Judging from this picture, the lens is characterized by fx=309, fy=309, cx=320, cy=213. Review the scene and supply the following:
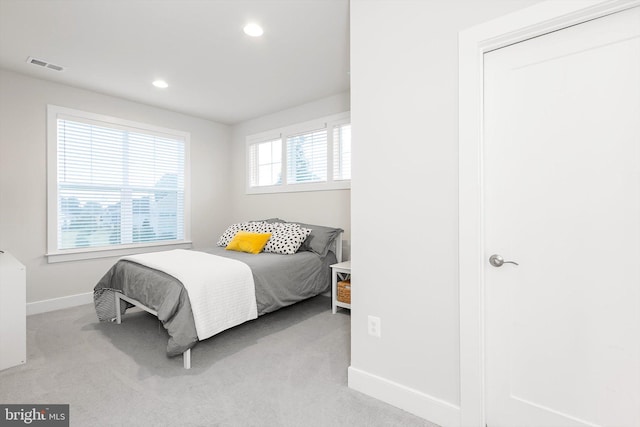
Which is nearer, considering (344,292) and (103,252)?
(344,292)

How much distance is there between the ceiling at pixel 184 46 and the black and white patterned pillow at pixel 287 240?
168 centimetres

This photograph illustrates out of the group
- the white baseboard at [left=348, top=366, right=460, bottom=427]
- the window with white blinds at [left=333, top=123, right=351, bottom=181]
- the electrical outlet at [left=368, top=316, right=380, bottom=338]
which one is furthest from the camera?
the window with white blinds at [left=333, top=123, right=351, bottom=181]

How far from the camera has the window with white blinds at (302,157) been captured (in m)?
3.86

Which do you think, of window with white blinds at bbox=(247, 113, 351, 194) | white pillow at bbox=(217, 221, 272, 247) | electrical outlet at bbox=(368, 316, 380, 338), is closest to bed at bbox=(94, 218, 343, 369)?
white pillow at bbox=(217, 221, 272, 247)

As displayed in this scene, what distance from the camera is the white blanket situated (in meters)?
2.24

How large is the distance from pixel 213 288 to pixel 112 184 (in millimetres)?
2567

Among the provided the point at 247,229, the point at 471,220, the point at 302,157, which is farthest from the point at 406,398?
the point at 302,157

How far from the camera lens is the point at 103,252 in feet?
12.5

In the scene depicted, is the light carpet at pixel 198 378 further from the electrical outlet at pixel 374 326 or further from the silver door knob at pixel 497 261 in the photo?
the silver door knob at pixel 497 261

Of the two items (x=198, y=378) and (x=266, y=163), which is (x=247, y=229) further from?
(x=198, y=378)

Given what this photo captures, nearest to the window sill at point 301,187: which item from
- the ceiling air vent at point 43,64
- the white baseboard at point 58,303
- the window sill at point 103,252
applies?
the window sill at point 103,252

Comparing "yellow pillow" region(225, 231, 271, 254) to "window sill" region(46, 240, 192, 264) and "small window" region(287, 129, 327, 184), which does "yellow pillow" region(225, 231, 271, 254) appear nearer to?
"small window" region(287, 129, 327, 184)

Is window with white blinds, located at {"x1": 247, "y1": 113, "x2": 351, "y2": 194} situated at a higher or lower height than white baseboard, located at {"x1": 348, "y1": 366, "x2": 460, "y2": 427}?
higher

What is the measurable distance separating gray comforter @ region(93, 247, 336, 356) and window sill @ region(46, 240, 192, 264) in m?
0.93
